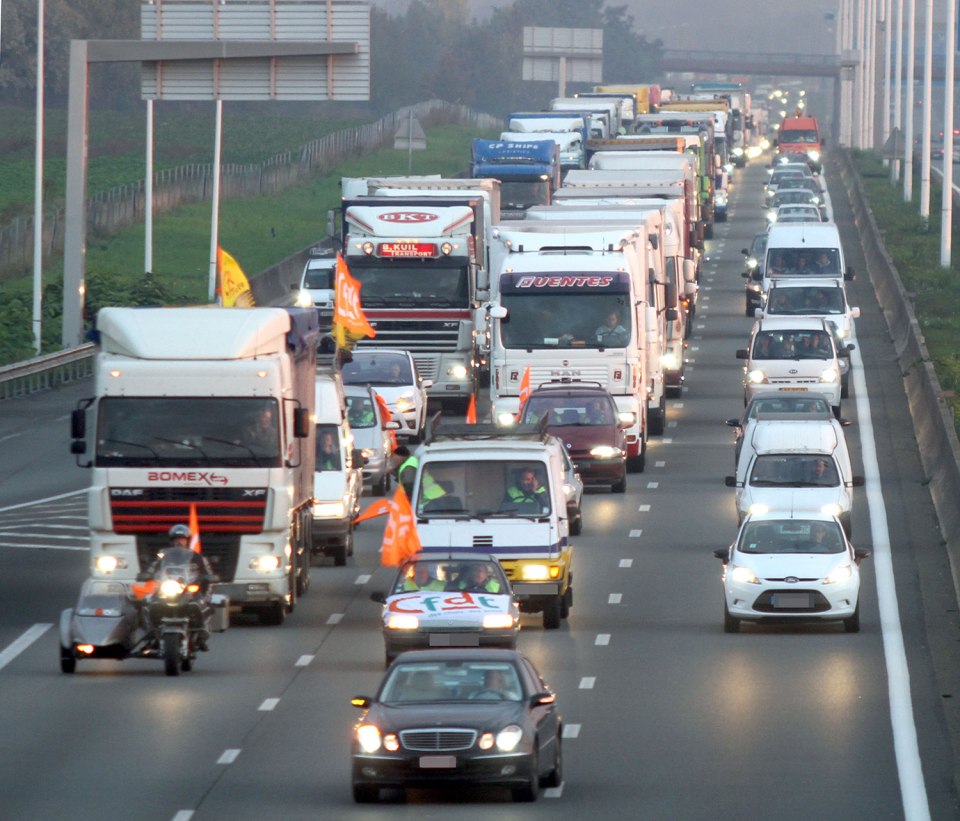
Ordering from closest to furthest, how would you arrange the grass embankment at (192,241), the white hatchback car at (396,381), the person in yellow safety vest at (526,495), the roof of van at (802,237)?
the person in yellow safety vest at (526,495) < the white hatchback car at (396,381) < the roof of van at (802,237) < the grass embankment at (192,241)

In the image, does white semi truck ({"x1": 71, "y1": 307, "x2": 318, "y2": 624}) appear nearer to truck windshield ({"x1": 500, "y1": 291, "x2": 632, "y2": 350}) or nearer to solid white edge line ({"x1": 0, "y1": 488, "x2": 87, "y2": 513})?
solid white edge line ({"x1": 0, "y1": 488, "x2": 87, "y2": 513})

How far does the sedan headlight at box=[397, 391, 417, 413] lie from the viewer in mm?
44438

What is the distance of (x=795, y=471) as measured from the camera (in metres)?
34.4

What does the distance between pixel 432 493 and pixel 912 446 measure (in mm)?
17974

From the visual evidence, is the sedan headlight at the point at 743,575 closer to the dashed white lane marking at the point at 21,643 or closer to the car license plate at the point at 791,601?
the car license plate at the point at 791,601

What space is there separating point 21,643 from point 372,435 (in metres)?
13.4

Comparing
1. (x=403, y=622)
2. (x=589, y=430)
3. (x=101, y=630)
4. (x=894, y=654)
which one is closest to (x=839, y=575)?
(x=894, y=654)

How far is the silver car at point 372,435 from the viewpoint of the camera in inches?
1550

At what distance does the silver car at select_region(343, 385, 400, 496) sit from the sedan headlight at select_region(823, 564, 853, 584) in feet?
42.3

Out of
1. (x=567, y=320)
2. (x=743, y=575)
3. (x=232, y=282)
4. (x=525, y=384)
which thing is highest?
(x=232, y=282)

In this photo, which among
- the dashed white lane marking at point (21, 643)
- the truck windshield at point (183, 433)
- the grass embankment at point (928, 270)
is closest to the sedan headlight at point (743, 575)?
the truck windshield at point (183, 433)

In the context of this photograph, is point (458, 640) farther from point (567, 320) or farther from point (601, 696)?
point (567, 320)

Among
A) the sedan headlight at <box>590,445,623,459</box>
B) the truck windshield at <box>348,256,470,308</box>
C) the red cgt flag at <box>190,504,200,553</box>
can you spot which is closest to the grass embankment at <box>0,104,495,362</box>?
the truck windshield at <box>348,256,470,308</box>

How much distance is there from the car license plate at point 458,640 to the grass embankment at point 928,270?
60.4 feet
